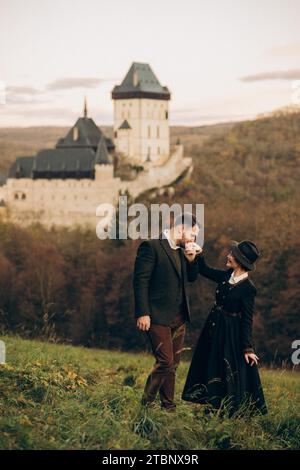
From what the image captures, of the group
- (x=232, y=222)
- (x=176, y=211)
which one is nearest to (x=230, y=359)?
(x=232, y=222)

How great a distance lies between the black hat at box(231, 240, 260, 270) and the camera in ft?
23.9

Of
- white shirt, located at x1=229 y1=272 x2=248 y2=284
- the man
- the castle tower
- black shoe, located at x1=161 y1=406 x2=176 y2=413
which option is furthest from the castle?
black shoe, located at x1=161 y1=406 x2=176 y2=413

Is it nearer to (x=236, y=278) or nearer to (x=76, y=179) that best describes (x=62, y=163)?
(x=76, y=179)

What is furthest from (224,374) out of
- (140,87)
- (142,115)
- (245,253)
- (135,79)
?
(135,79)

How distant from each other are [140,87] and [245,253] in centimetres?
7261

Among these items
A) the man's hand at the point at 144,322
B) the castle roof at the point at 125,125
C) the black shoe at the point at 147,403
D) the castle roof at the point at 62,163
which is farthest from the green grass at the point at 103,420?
the castle roof at the point at 125,125

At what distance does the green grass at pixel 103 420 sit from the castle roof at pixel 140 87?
234ft

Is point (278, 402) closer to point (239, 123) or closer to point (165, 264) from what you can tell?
point (165, 264)

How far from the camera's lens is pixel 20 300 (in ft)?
109

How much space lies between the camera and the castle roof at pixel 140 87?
78688 millimetres

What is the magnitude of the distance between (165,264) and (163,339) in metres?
0.55

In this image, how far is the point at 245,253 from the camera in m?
7.31

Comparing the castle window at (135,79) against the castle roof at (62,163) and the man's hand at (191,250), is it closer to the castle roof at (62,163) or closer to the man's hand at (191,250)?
the castle roof at (62,163)

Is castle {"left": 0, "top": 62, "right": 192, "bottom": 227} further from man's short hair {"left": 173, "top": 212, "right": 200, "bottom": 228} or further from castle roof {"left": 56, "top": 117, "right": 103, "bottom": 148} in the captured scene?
man's short hair {"left": 173, "top": 212, "right": 200, "bottom": 228}
